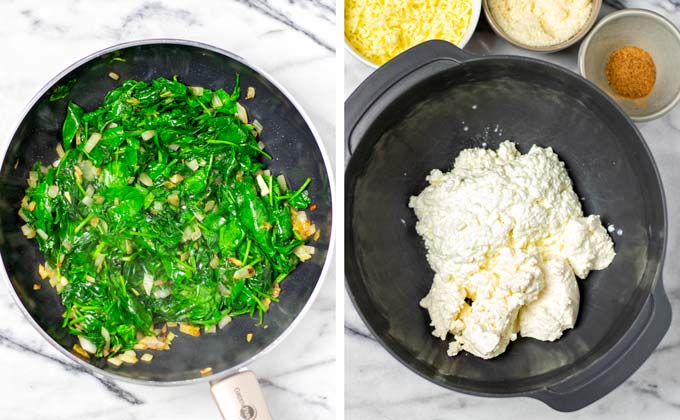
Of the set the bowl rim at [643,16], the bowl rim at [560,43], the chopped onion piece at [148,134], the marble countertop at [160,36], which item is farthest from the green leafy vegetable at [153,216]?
the bowl rim at [643,16]

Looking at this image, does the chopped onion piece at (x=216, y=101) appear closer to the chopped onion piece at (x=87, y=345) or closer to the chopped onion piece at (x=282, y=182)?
the chopped onion piece at (x=282, y=182)

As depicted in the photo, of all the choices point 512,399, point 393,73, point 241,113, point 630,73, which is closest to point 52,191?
point 241,113

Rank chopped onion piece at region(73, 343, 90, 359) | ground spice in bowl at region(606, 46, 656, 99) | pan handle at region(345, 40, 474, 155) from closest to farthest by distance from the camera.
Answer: pan handle at region(345, 40, 474, 155), chopped onion piece at region(73, 343, 90, 359), ground spice in bowl at region(606, 46, 656, 99)

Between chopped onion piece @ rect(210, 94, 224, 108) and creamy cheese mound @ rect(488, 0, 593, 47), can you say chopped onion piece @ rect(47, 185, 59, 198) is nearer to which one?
chopped onion piece @ rect(210, 94, 224, 108)

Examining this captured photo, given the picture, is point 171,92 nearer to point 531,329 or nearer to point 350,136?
point 350,136

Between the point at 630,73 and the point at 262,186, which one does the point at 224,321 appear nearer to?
the point at 262,186

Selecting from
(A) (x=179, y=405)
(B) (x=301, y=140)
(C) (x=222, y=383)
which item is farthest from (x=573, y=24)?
(A) (x=179, y=405)

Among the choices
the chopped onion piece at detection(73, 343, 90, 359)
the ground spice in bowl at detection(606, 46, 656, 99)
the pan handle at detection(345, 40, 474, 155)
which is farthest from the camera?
the ground spice in bowl at detection(606, 46, 656, 99)

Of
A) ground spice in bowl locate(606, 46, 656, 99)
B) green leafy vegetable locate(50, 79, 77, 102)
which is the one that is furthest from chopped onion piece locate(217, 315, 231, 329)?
ground spice in bowl locate(606, 46, 656, 99)
